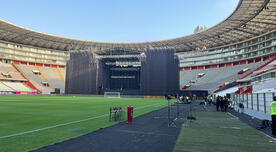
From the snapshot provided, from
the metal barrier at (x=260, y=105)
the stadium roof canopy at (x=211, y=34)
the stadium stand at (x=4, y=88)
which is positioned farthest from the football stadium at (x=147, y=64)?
the metal barrier at (x=260, y=105)

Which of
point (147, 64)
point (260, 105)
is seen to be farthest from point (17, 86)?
point (260, 105)

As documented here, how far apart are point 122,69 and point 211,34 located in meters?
40.0

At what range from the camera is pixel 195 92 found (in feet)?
233

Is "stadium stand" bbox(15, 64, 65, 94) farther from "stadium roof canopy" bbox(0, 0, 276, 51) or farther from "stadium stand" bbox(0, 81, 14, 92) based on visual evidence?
"stadium roof canopy" bbox(0, 0, 276, 51)

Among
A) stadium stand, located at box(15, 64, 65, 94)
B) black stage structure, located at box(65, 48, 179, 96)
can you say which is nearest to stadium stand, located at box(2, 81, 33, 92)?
stadium stand, located at box(15, 64, 65, 94)

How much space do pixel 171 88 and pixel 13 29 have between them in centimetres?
6267

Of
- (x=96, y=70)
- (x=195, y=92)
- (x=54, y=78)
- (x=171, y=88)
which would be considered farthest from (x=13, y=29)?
(x=195, y=92)

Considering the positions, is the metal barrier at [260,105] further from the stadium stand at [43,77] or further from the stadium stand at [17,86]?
the stadium stand at [43,77]

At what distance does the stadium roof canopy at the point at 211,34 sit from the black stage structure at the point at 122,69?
43.3 feet

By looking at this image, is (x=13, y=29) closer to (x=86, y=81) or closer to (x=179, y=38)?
(x=86, y=81)

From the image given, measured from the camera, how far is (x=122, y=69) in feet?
301

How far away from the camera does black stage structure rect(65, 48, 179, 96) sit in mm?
70625

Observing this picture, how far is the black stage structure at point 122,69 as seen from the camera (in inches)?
2781

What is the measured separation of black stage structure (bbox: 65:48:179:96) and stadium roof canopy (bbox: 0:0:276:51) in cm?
1319
